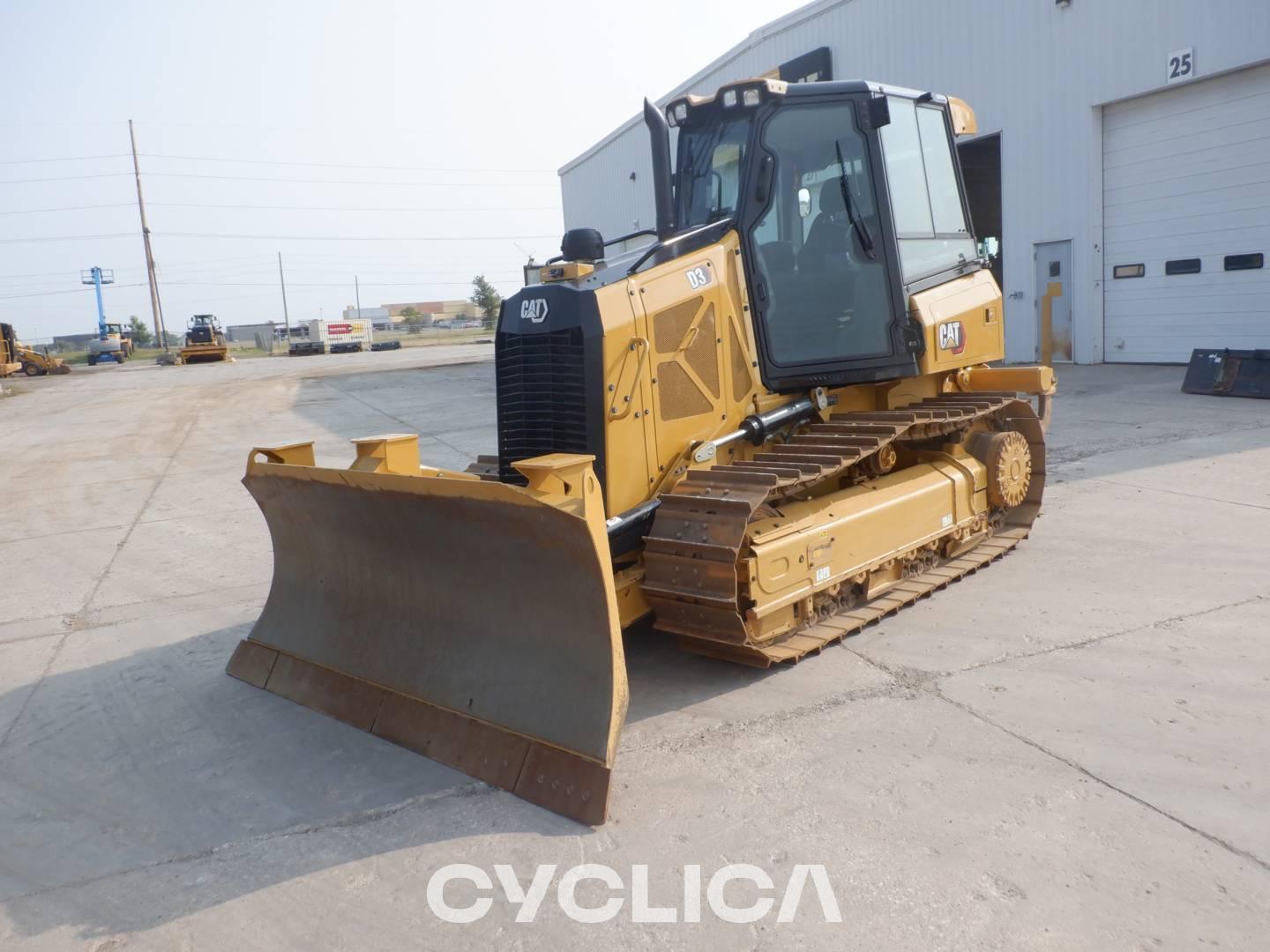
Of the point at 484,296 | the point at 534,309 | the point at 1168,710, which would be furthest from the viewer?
the point at 484,296

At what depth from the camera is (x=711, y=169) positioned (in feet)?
18.7

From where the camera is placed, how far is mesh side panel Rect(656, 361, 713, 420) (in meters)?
4.99

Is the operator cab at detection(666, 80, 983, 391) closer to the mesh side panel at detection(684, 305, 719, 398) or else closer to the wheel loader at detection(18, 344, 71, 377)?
the mesh side panel at detection(684, 305, 719, 398)

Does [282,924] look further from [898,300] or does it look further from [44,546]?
[44,546]

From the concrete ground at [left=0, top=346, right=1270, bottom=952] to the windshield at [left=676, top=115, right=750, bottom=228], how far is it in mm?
2461

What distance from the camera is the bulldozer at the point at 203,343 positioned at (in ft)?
143

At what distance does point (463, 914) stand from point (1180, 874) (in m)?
2.19

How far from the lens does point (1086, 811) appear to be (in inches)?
135

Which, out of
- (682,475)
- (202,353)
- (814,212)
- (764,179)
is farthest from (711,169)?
(202,353)

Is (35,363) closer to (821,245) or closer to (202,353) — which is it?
(202,353)

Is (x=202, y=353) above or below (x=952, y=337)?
above

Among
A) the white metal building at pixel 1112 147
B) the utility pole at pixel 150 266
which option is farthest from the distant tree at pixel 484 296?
the white metal building at pixel 1112 147

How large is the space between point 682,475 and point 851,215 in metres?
1.94

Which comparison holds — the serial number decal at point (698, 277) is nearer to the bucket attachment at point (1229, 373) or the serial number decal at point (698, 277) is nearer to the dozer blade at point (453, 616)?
the dozer blade at point (453, 616)
